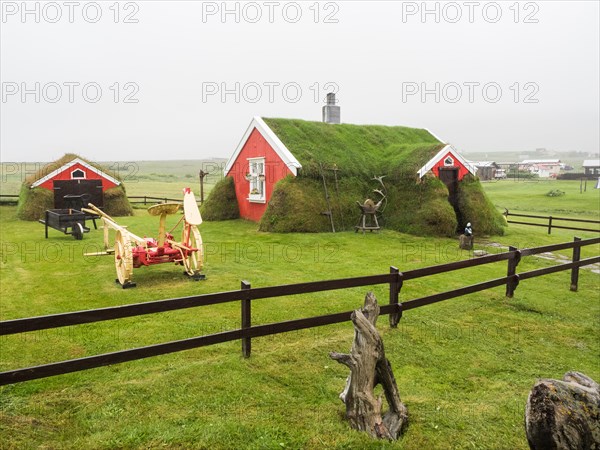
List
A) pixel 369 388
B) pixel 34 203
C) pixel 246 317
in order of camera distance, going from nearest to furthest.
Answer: pixel 369 388
pixel 246 317
pixel 34 203

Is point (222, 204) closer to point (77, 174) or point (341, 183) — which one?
point (341, 183)

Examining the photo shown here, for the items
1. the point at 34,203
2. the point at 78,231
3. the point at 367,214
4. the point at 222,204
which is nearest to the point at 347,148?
the point at 367,214

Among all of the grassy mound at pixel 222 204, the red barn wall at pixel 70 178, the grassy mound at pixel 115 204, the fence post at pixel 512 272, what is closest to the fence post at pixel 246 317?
the fence post at pixel 512 272

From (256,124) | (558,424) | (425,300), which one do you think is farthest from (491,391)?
(256,124)

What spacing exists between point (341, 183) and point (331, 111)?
6435 millimetres

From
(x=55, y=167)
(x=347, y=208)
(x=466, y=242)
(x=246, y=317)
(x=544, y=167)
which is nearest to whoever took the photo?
(x=246, y=317)

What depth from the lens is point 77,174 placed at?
82.4ft

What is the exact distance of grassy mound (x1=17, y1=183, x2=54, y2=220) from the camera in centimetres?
2262

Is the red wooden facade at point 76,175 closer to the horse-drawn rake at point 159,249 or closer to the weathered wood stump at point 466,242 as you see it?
the horse-drawn rake at point 159,249

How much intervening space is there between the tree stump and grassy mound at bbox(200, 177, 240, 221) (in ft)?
58.0

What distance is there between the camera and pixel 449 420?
420cm

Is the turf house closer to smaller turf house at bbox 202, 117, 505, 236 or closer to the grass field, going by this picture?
smaller turf house at bbox 202, 117, 505, 236

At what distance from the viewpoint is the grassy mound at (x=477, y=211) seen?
685 inches

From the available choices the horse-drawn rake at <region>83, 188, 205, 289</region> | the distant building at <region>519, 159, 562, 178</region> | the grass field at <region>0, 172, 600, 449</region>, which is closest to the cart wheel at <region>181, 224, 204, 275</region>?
the horse-drawn rake at <region>83, 188, 205, 289</region>
